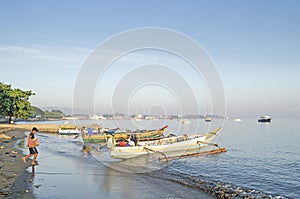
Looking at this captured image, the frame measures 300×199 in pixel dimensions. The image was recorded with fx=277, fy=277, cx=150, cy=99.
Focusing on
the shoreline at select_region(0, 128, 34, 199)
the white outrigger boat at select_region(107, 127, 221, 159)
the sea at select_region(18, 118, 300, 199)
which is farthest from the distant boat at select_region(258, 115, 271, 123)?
the shoreline at select_region(0, 128, 34, 199)

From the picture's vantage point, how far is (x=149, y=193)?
1405 centimetres

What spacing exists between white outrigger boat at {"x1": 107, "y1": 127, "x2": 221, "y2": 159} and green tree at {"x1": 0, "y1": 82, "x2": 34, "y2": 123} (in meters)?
44.6

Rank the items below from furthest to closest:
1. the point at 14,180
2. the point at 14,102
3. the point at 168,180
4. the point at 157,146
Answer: the point at 14,102 < the point at 157,146 < the point at 168,180 < the point at 14,180

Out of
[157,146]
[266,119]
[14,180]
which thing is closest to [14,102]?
[157,146]

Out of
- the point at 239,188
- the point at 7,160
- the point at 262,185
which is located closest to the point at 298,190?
the point at 262,185

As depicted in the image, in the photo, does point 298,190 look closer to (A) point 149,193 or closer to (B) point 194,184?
(B) point 194,184

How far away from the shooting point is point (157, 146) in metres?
30.9

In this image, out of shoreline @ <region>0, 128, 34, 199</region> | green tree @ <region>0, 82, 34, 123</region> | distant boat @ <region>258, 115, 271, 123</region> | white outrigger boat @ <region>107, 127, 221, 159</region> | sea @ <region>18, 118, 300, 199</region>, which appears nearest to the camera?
shoreline @ <region>0, 128, 34, 199</region>

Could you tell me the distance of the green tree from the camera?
208 feet

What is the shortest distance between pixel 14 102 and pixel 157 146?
4673 cm

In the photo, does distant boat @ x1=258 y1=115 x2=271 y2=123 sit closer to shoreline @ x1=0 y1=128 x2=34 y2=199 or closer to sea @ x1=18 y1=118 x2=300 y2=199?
sea @ x1=18 y1=118 x2=300 y2=199

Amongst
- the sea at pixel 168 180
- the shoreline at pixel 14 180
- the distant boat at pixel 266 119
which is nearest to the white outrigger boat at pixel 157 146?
the sea at pixel 168 180

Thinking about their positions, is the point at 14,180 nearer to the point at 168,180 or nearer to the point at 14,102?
the point at 168,180

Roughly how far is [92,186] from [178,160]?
14.9 meters
